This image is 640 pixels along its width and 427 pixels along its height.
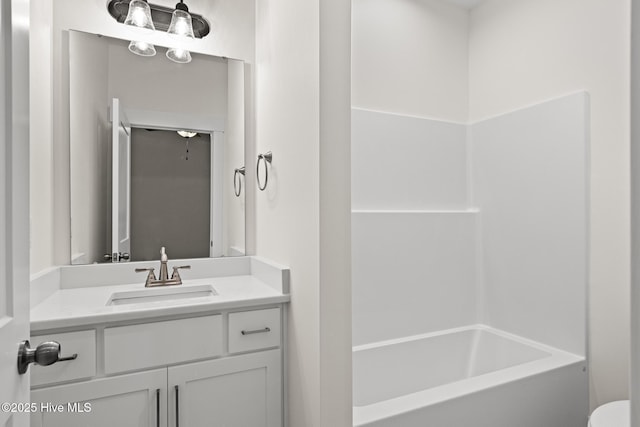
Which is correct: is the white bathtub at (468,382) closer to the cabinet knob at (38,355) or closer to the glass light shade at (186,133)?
the cabinet knob at (38,355)

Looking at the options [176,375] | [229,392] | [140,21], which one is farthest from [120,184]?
[229,392]

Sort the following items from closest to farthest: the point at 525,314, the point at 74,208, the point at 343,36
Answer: the point at 343,36, the point at 74,208, the point at 525,314

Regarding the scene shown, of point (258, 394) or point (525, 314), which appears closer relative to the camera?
point (258, 394)

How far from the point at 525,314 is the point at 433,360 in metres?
0.59

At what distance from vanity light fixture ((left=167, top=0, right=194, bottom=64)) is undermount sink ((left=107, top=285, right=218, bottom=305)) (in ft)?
4.12

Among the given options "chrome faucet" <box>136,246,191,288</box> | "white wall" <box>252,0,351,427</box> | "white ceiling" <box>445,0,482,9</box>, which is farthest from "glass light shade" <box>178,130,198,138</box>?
"white ceiling" <box>445,0,482,9</box>

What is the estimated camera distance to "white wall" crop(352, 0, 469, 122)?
2291 millimetres

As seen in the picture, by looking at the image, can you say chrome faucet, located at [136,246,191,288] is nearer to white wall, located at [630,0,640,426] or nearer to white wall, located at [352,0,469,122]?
white wall, located at [352,0,469,122]

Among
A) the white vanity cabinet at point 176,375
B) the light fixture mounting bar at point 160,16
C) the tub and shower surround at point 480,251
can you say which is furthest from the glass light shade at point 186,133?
the white vanity cabinet at point 176,375

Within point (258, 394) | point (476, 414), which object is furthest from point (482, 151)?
point (258, 394)

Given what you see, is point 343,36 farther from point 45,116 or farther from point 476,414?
point 476,414

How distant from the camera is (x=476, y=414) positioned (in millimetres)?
1637

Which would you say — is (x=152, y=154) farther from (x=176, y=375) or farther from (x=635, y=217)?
(x=635, y=217)

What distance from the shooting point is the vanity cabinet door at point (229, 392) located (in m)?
1.56
